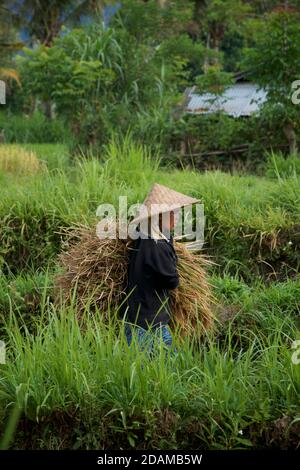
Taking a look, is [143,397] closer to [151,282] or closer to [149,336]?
[149,336]

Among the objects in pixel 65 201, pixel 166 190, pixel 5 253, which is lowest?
pixel 5 253

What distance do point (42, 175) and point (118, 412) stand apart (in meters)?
4.57

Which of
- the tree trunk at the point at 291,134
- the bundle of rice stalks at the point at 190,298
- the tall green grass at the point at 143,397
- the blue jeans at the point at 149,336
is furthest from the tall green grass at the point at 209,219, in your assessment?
the tree trunk at the point at 291,134

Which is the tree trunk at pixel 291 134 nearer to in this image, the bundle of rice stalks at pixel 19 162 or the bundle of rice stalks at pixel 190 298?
the bundle of rice stalks at pixel 19 162

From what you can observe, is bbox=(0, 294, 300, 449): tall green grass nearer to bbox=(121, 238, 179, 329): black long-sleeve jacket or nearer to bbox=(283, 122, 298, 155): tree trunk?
bbox=(121, 238, 179, 329): black long-sleeve jacket

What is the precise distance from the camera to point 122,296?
468cm

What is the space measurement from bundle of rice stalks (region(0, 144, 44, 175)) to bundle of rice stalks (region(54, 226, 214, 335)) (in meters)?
4.06

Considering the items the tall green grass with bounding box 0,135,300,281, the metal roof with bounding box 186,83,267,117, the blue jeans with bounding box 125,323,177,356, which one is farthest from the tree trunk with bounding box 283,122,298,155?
the blue jeans with bounding box 125,323,177,356

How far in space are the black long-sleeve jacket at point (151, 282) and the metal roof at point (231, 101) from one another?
8.51 metres

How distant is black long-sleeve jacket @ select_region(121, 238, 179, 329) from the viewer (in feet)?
13.8

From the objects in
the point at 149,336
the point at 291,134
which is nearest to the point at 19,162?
the point at 291,134

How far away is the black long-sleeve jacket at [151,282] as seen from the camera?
4191 millimetres

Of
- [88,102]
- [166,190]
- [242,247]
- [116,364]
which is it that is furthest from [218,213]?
[88,102]
